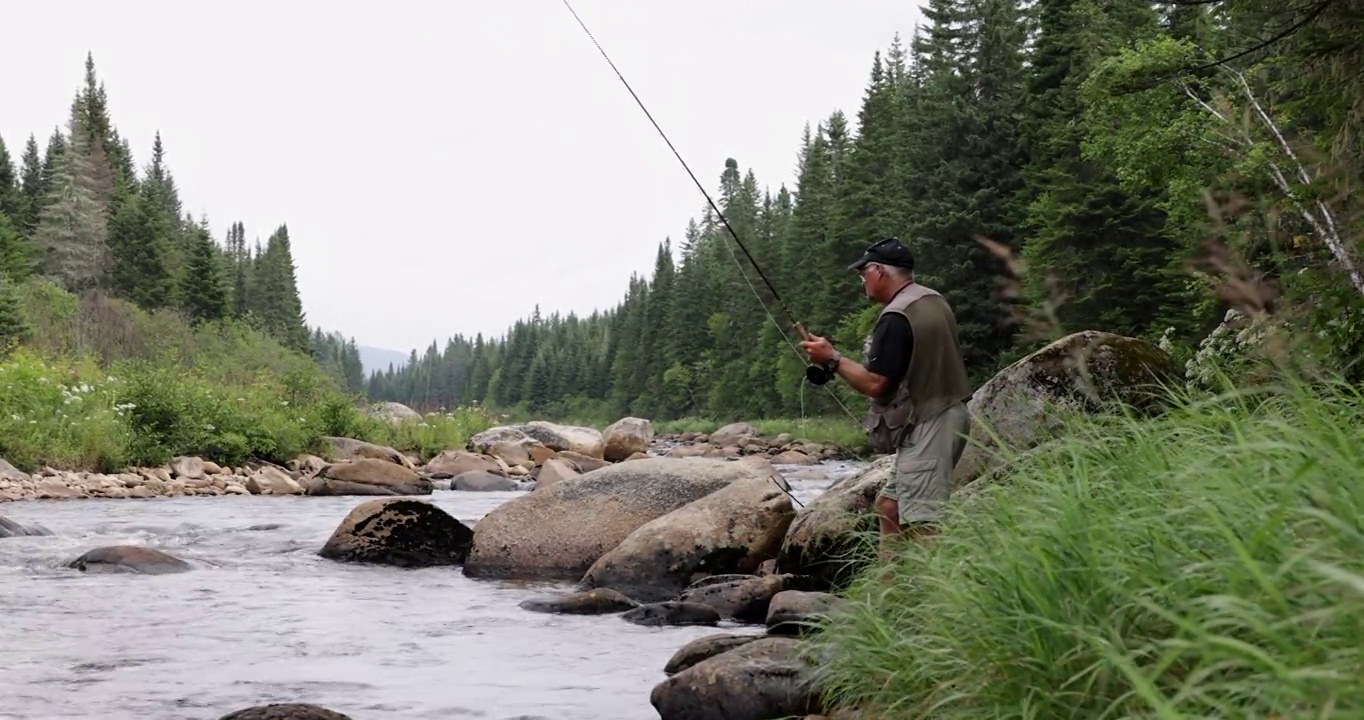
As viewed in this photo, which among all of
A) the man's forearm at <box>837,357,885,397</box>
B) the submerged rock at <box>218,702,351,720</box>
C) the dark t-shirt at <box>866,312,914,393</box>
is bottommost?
the submerged rock at <box>218,702,351,720</box>

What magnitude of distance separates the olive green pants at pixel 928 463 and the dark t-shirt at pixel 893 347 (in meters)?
0.29

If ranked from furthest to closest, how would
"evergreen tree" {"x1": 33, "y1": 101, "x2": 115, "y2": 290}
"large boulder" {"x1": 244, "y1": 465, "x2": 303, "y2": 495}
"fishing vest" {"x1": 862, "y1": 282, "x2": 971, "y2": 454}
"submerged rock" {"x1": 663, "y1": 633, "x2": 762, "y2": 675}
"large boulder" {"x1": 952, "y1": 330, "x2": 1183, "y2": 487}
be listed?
"evergreen tree" {"x1": 33, "y1": 101, "x2": 115, "y2": 290}, "large boulder" {"x1": 244, "y1": 465, "x2": 303, "y2": 495}, "large boulder" {"x1": 952, "y1": 330, "x2": 1183, "y2": 487}, "submerged rock" {"x1": 663, "y1": 633, "x2": 762, "y2": 675}, "fishing vest" {"x1": 862, "y1": 282, "x2": 971, "y2": 454}

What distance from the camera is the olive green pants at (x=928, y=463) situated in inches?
234

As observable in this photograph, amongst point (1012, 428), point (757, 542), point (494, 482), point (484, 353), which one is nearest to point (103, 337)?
point (494, 482)

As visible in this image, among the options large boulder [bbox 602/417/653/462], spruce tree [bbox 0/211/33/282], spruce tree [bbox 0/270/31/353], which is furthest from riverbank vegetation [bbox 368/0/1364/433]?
spruce tree [bbox 0/211/33/282]

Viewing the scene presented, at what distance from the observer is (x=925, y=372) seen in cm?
609

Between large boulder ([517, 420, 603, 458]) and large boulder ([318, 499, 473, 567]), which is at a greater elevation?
large boulder ([517, 420, 603, 458])

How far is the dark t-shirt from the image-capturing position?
6.04m

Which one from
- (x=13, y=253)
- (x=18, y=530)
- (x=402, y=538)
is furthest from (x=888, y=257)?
(x=13, y=253)

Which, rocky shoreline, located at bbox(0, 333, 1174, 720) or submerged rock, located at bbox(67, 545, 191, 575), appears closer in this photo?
rocky shoreline, located at bbox(0, 333, 1174, 720)

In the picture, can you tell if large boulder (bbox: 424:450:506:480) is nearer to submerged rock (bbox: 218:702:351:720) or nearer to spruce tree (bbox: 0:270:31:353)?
spruce tree (bbox: 0:270:31:353)

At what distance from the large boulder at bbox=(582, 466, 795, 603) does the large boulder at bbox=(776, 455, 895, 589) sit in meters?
0.60

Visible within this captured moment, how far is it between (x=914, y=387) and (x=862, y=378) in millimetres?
281

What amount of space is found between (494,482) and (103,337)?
20.9 m
